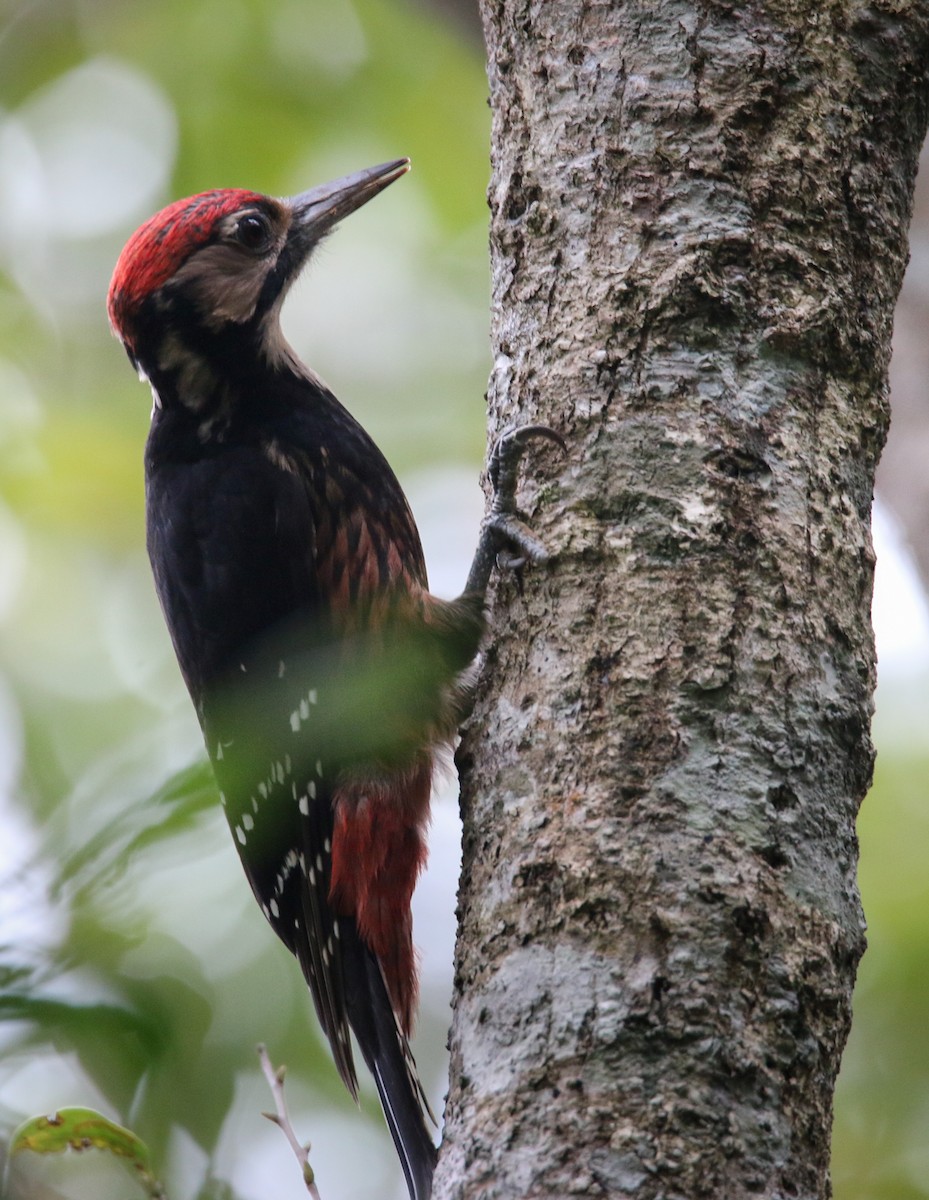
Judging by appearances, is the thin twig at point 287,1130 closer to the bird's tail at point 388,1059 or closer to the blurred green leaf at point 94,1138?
the blurred green leaf at point 94,1138

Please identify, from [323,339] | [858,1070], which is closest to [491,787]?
[858,1070]

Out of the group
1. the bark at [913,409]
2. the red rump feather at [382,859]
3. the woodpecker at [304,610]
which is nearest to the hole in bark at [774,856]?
the woodpecker at [304,610]

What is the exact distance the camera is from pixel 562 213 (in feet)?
6.68

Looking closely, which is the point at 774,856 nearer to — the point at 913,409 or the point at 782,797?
the point at 782,797

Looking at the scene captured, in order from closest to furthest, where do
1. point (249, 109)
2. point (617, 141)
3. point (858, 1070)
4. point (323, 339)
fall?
point (617, 141), point (858, 1070), point (249, 109), point (323, 339)

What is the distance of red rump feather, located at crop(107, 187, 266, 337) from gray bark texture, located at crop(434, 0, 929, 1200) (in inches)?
35.5

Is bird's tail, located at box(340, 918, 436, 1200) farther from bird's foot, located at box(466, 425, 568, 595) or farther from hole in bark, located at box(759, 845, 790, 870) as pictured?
hole in bark, located at box(759, 845, 790, 870)

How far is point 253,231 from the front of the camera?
120 inches

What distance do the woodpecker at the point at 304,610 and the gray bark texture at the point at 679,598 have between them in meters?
0.48

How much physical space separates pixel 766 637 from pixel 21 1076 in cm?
109

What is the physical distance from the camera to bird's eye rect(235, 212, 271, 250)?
3021 millimetres

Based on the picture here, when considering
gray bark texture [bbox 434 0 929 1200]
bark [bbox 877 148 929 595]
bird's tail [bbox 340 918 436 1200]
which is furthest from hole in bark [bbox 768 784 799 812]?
bark [bbox 877 148 929 595]

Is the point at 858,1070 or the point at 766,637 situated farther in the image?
the point at 858,1070

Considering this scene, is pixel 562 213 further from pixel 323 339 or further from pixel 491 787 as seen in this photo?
pixel 323 339
